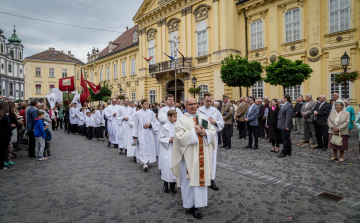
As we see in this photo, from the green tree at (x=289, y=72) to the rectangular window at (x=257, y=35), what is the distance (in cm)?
664

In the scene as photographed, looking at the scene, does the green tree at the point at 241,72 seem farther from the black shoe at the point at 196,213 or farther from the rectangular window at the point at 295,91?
the black shoe at the point at 196,213

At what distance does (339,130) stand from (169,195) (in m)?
5.31

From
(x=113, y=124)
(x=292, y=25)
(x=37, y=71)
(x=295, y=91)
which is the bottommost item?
(x=113, y=124)

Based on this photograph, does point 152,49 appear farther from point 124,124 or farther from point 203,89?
point 124,124

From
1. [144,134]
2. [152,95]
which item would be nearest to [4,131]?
[144,134]

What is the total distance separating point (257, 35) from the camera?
1952cm

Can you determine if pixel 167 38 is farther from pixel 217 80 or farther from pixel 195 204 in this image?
pixel 195 204

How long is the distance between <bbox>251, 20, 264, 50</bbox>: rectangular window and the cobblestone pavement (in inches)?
540

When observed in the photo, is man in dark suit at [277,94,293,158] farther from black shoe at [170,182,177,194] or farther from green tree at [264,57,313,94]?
green tree at [264,57,313,94]

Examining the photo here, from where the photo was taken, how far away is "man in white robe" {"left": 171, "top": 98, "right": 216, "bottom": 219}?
3.66m

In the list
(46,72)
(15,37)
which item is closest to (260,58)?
(46,72)

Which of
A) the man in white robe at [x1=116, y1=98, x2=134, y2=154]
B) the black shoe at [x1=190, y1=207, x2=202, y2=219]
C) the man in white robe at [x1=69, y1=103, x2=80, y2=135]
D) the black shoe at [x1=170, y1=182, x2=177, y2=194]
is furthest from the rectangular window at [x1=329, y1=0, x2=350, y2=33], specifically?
the man in white robe at [x1=69, y1=103, x2=80, y2=135]

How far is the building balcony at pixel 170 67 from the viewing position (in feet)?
75.2

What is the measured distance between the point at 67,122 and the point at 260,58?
15.7 meters
